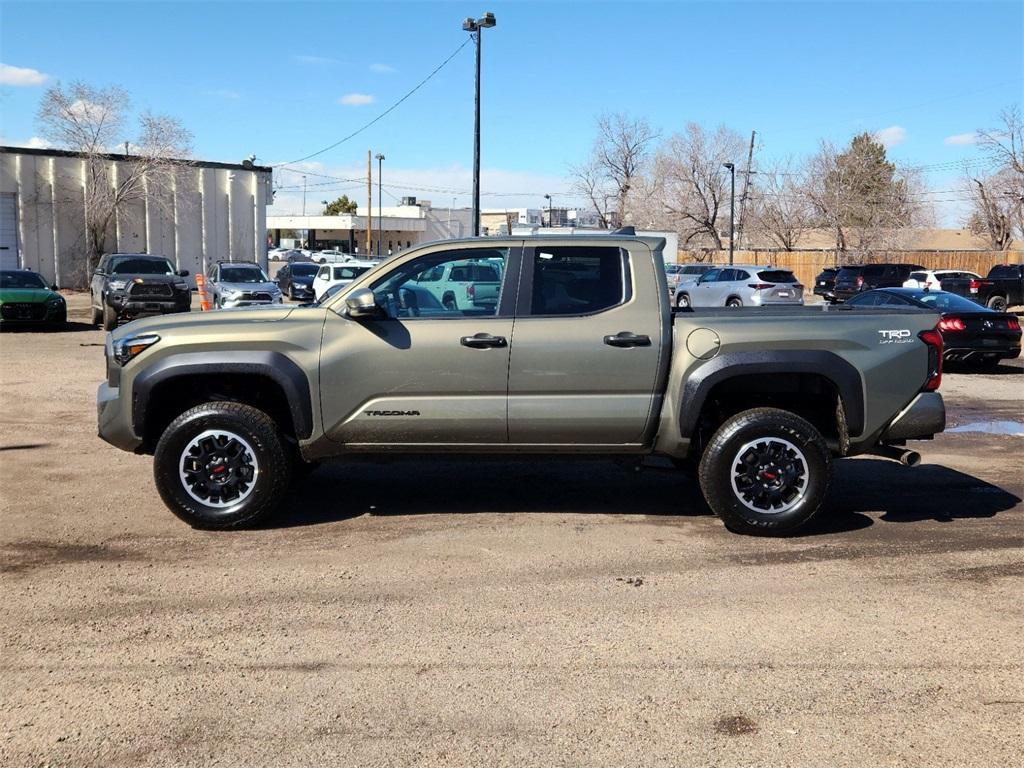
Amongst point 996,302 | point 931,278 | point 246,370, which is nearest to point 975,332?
point 246,370

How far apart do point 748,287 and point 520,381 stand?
24.1 m

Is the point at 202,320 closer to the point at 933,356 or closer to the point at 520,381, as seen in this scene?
the point at 520,381

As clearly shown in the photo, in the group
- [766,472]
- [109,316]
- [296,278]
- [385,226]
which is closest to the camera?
[766,472]

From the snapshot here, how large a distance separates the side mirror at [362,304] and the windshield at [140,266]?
1867cm

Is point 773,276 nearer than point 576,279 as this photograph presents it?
No

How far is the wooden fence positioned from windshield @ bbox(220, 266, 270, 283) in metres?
37.3

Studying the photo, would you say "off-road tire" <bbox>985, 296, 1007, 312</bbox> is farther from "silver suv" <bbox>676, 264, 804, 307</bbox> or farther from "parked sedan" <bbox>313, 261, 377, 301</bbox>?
"parked sedan" <bbox>313, 261, 377, 301</bbox>

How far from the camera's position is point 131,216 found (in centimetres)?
4278

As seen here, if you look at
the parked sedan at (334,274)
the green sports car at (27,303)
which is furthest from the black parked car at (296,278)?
the green sports car at (27,303)

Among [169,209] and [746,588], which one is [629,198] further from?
[746,588]

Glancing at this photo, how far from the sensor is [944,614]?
16.1ft

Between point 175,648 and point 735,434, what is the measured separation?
3.56 m

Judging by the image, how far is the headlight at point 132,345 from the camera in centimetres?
614

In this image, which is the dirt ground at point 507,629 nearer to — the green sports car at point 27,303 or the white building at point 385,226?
the green sports car at point 27,303
